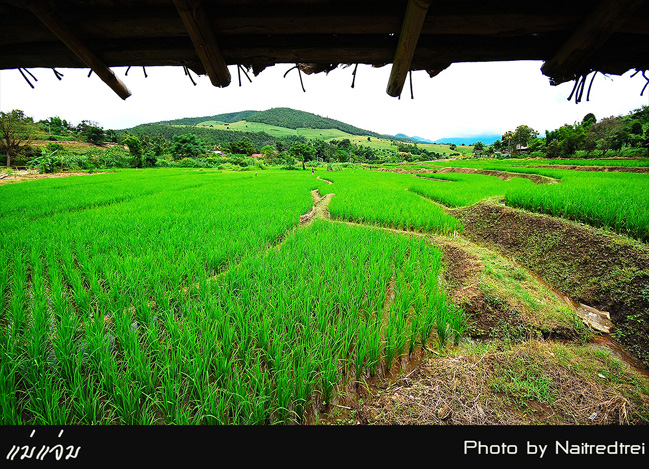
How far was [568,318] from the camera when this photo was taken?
2.13m

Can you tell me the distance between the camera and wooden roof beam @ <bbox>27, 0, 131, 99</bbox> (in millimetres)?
1265

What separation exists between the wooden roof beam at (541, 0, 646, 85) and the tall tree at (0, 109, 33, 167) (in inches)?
1440

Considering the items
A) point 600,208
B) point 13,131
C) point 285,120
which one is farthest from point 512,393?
point 285,120

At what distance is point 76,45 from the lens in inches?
59.9

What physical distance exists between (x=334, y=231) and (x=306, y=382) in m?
3.13

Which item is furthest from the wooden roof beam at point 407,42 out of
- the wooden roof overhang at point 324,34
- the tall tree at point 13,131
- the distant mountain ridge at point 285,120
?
the distant mountain ridge at point 285,120

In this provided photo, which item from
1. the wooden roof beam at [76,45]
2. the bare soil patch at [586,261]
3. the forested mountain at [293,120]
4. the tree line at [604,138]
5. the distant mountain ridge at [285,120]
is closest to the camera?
the wooden roof beam at [76,45]

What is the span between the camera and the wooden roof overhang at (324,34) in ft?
4.37

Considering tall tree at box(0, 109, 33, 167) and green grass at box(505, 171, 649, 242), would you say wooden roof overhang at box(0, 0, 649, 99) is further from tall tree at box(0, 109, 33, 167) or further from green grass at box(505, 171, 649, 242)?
tall tree at box(0, 109, 33, 167)

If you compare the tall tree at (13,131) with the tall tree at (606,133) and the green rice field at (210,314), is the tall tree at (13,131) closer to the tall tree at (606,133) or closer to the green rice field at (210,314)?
the green rice field at (210,314)

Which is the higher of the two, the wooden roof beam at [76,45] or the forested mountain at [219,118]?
the forested mountain at [219,118]

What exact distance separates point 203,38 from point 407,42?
1189 millimetres
